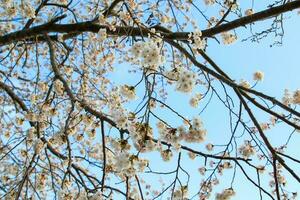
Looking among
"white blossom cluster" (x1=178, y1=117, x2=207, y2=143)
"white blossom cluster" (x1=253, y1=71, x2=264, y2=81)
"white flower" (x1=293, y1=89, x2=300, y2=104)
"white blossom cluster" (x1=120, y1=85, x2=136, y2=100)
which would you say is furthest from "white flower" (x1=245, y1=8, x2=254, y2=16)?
"white blossom cluster" (x1=120, y1=85, x2=136, y2=100)

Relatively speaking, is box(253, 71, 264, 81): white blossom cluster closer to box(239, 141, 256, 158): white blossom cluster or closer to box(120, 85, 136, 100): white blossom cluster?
box(239, 141, 256, 158): white blossom cluster

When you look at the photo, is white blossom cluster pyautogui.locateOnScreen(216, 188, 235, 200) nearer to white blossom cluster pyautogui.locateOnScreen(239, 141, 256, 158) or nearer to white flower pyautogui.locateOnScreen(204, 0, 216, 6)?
white blossom cluster pyautogui.locateOnScreen(239, 141, 256, 158)

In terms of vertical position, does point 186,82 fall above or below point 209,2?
below

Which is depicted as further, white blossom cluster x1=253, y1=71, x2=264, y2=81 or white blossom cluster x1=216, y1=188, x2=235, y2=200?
white blossom cluster x1=253, y1=71, x2=264, y2=81

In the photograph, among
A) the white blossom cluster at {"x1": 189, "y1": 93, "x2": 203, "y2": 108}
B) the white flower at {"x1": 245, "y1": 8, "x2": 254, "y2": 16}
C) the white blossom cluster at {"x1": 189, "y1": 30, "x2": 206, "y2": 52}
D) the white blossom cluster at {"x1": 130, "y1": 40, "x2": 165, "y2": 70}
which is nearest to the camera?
the white blossom cluster at {"x1": 130, "y1": 40, "x2": 165, "y2": 70}

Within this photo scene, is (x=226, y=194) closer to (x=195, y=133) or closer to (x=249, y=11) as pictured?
(x=195, y=133)

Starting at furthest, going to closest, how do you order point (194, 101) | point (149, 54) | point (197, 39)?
point (194, 101)
point (197, 39)
point (149, 54)

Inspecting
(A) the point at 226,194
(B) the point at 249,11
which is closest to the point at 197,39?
(A) the point at 226,194

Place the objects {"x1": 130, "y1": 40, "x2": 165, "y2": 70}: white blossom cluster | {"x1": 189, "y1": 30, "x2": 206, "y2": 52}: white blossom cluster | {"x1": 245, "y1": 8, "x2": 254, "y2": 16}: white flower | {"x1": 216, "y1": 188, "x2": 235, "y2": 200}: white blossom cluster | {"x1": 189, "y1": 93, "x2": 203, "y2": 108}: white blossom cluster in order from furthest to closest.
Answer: {"x1": 245, "y1": 8, "x2": 254, "y2": 16}: white flower, {"x1": 189, "y1": 93, "x2": 203, "y2": 108}: white blossom cluster, {"x1": 216, "y1": 188, "x2": 235, "y2": 200}: white blossom cluster, {"x1": 189, "y1": 30, "x2": 206, "y2": 52}: white blossom cluster, {"x1": 130, "y1": 40, "x2": 165, "y2": 70}: white blossom cluster

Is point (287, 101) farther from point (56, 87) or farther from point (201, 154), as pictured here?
point (56, 87)

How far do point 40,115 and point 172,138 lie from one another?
7.13 feet

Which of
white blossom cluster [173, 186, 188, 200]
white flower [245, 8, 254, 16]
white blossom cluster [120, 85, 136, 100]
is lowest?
white blossom cluster [173, 186, 188, 200]

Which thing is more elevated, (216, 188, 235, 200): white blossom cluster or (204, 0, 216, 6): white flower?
(204, 0, 216, 6): white flower

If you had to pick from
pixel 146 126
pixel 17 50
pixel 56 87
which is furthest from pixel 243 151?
pixel 17 50
